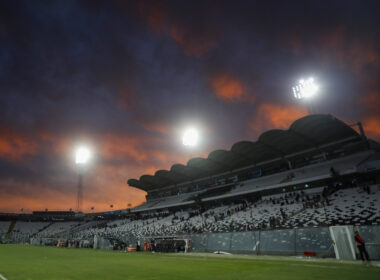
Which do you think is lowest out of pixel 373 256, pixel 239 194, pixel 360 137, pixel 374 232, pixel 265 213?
pixel 373 256

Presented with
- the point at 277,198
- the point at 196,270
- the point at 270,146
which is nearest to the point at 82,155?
the point at 270,146

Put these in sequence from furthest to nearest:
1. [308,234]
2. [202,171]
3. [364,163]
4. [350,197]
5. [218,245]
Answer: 1. [202,171]
2. [364,163]
3. [350,197]
4. [218,245]
5. [308,234]

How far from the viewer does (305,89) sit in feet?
122

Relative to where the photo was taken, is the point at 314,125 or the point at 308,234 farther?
the point at 314,125

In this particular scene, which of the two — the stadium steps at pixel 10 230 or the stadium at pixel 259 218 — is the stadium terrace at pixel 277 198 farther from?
the stadium steps at pixel 10 230

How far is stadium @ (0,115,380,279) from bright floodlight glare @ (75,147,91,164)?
16.6m

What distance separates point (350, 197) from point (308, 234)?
685 inches

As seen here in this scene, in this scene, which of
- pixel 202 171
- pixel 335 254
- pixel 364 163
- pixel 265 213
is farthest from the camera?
pixel 202 171

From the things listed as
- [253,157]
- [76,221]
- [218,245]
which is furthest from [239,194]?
[76,221]

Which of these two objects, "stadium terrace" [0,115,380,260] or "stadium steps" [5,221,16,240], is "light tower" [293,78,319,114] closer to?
"stadium terrace" [0,115,380,260]

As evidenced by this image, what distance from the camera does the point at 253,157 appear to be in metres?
49.9

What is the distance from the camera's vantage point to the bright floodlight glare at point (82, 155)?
54562mm

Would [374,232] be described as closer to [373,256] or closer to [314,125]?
[373,256]

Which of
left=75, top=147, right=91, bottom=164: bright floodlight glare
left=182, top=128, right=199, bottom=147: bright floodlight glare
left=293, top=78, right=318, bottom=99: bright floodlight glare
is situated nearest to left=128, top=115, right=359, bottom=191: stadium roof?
left=293, top=78, right=318, bottom=99: bright floodlight glare
